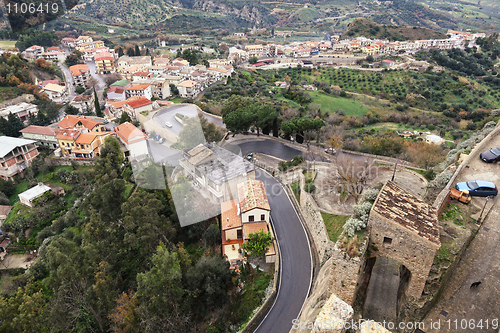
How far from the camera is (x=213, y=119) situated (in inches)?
1706

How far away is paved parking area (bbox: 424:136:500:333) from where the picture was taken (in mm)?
10477

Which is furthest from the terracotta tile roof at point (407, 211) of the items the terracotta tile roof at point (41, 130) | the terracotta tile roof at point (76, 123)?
the terracotta tile roof at point (41, 130)

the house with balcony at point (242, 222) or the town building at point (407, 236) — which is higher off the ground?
the town building at point (407, 236)

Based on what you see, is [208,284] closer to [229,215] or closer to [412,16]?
[229,215]

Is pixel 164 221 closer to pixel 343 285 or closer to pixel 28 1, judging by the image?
pixel 343 285

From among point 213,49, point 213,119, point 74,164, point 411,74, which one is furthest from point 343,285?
point 213,49

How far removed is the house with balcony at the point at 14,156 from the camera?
122 feet

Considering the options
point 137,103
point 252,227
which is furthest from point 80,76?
point 252,227

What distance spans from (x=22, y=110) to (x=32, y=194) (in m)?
23.6

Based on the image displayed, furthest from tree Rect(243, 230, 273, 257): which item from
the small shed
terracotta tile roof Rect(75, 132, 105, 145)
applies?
terracotta tile roof Rect(75, 132, 105, 145)

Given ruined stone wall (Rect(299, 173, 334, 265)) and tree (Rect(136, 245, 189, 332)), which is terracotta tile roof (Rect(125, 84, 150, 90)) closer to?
ruined stone wall (Rect(299, 173, 334, 265))

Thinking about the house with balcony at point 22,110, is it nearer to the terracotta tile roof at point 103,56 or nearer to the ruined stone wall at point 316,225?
the terracotta tile roof at point 103,56

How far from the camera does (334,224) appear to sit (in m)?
19.1

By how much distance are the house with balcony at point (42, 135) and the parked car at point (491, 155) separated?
4962 centimetres
